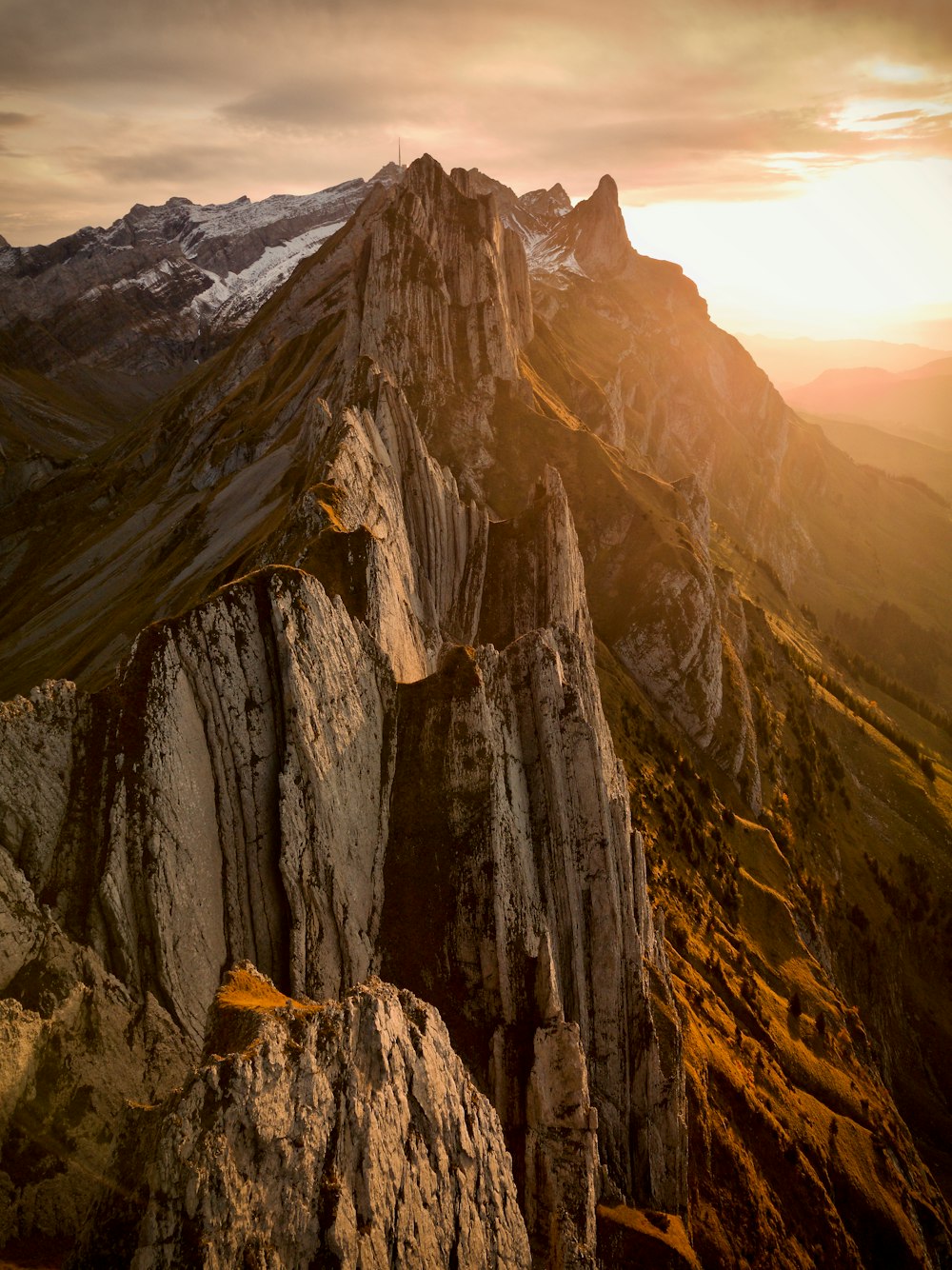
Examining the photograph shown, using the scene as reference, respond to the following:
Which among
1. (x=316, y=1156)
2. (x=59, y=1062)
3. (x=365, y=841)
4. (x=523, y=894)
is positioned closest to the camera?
(x=316, y=1156)

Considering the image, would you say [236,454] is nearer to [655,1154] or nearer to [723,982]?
[723,982]

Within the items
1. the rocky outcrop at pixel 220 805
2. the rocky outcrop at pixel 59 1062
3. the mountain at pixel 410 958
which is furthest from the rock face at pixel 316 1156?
the rocky outcrop at pixel 220 805

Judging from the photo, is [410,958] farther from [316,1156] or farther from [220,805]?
[316,1156]

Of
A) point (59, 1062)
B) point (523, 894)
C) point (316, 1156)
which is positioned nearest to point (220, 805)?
point (59, 1062)

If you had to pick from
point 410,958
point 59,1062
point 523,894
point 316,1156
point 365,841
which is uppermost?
point 365,841

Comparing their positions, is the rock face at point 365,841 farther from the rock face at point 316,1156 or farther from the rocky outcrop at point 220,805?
the rock face at point 316,1156

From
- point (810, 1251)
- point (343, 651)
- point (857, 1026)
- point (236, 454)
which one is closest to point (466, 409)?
point (236, 454)

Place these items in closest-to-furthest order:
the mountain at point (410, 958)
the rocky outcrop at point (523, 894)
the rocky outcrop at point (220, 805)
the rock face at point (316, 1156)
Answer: the rock face at point (316, 1156) → the mountain at point (410, 958) → the rocky outcrop at point (220, 805) → the rocky outcrop at point (523, 894)

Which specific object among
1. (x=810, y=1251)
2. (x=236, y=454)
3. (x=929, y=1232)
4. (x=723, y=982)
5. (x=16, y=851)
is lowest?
(x=929, y=1232)
